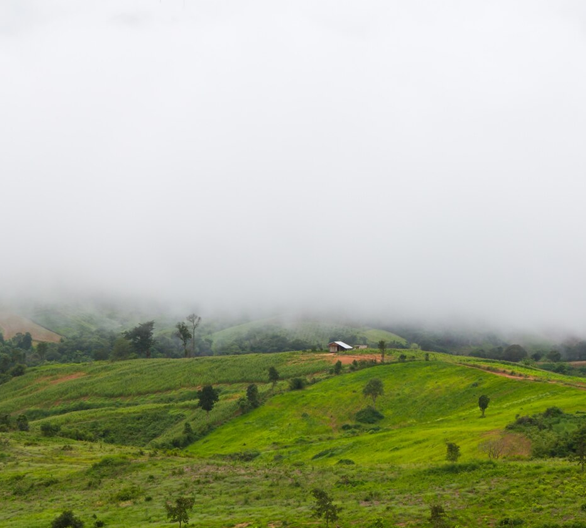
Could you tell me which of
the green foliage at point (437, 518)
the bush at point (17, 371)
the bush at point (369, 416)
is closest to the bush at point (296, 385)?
the bush at point (369, 416)

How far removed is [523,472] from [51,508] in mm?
33553

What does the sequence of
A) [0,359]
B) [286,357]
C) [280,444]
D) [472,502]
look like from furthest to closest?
[0,359]
[286,357]
[280,444]
[472,502]

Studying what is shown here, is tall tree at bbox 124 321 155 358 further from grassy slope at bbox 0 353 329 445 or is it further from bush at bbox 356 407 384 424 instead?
bush at bbox 356 407 384 424

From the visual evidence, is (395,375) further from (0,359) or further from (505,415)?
(0,359)

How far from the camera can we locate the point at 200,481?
45844 mm

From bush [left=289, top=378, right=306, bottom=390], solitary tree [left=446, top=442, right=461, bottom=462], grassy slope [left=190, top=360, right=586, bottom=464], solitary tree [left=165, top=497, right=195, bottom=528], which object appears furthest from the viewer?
bush [left=289, top=378, right=306, bottom=390]

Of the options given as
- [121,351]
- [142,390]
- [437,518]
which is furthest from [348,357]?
[437,518]

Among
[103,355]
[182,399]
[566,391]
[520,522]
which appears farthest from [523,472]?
[103,355]

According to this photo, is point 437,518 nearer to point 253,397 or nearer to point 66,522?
point 66,522

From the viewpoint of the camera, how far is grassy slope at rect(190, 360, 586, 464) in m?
57.8

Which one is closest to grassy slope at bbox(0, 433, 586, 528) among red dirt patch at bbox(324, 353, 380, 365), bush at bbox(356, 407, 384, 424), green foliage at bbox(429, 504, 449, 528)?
green foliage at bbox(429, 504, 449, 528)

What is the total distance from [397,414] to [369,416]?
13.3ft

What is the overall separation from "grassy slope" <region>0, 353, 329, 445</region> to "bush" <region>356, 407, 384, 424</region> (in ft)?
78.1

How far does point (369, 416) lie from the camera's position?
3226 inches
